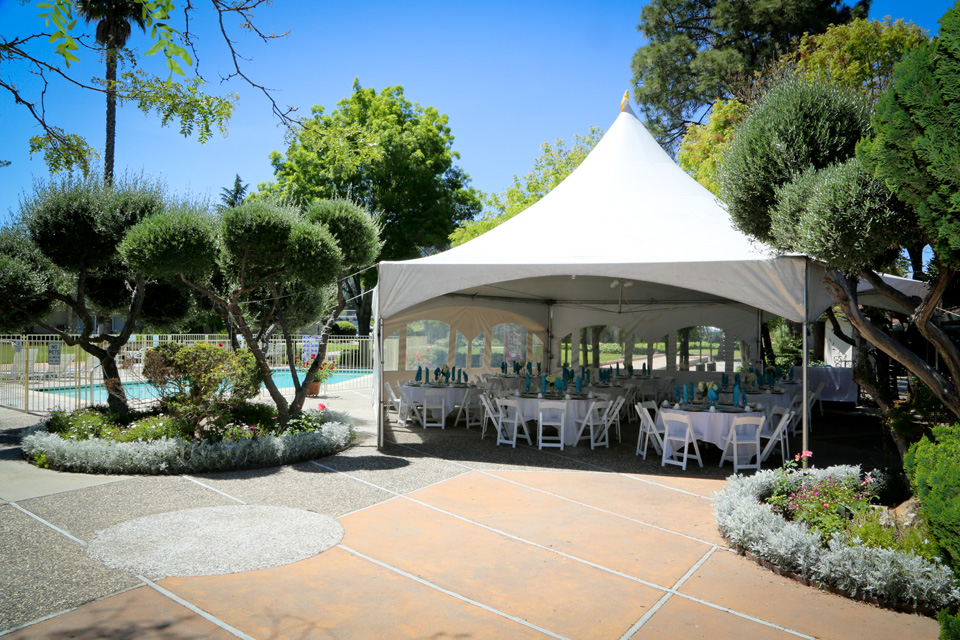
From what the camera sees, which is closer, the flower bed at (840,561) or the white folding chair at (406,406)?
the flower bed at (840,561)

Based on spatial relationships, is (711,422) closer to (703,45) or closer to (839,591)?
(839,591)

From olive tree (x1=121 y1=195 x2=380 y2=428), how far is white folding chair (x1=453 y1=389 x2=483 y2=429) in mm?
2513

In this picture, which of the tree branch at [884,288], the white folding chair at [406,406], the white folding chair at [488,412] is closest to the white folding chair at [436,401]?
the white folding chair at [406,406]

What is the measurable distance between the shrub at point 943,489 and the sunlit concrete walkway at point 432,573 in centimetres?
57

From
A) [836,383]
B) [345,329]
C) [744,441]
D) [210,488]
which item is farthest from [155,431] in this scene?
[345,329]

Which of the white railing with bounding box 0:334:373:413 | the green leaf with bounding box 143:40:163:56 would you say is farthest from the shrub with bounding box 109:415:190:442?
the green leaf with bounding box 143:40:163:56

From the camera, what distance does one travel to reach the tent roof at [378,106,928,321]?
669 centimetres

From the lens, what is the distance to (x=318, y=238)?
7.57m

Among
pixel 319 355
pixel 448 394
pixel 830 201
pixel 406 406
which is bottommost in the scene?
pixel 406 406

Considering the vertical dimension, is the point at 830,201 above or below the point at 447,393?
above

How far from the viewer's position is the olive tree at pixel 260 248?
7.12 metres

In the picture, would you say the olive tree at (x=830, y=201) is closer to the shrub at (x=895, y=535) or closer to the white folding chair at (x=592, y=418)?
the shrub at (x=895, y=535)

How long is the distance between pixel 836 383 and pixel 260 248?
1187 cm

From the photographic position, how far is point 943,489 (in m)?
→ 3.16
